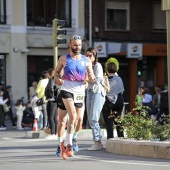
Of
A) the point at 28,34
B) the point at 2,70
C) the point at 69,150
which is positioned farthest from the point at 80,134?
the point at 28,34

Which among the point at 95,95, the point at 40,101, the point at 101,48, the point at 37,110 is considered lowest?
the point at 37,110

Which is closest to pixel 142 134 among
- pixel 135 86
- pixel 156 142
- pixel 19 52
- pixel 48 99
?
pixel 156 142

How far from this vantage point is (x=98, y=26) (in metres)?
34.2

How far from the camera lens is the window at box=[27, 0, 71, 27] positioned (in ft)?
108

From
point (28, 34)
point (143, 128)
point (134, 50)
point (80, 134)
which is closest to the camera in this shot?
point (143, 128)

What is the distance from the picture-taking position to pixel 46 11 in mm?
33688

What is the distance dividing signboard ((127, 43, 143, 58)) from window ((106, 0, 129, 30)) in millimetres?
1338

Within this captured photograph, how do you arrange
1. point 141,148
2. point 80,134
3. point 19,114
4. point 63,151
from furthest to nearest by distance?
point 19,114 → point 80,134 → point 141,148 → point 63,151

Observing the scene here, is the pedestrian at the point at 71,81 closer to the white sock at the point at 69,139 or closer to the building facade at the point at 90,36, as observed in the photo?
the white sock at the point at 69,139

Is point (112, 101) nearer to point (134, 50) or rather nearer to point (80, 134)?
point (80, 134)

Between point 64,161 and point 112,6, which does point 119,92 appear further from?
point 112,6

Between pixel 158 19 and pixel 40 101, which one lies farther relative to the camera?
pixel 158 19

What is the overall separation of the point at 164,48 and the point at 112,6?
386cm

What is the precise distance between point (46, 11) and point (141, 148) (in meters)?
23.8
